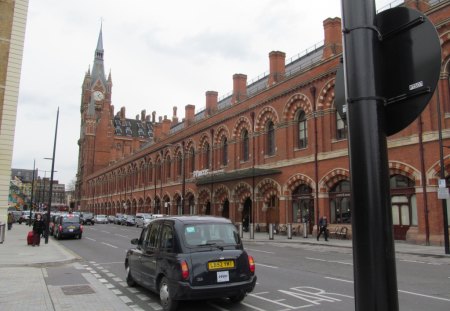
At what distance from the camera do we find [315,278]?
11883 mm

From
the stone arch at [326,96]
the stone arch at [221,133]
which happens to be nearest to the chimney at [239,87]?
the stone arch at [221,133]

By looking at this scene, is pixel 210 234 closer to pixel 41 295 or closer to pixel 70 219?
pixel 41 295

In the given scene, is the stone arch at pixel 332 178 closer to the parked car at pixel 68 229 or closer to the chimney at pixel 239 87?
the chimney at pixel 239 87

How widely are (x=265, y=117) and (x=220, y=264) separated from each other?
96.8 ft

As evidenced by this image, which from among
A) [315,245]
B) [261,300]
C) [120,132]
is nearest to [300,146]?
[315,245]

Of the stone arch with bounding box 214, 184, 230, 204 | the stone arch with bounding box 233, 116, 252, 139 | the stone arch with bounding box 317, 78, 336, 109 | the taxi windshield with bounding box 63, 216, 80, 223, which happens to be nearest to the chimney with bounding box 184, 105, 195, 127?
the stone arch with bounding box 233, 116, 252, 139

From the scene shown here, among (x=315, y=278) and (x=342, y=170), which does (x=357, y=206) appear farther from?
(x=342, y=170)

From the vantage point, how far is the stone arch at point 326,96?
29377mm

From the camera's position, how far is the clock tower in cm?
11756

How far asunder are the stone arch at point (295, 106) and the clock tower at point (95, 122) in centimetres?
9278

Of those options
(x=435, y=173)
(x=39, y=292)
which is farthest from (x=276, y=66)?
(x=39, y=292)

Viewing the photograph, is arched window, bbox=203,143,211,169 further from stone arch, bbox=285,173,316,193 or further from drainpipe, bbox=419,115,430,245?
drainpipe, bbox=419,115,430,245

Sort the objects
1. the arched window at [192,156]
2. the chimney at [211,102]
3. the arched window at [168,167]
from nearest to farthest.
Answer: the chimney at [211,102], the arched window at [192,156], the arched window at [168,167]

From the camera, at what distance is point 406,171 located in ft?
77.6
